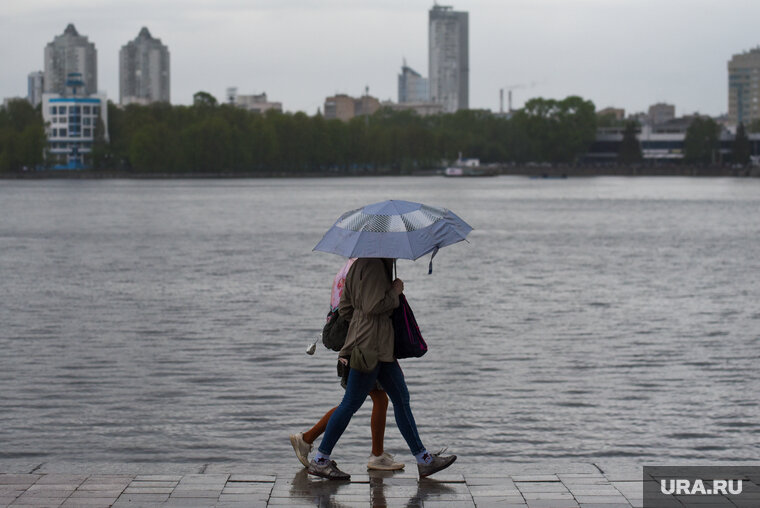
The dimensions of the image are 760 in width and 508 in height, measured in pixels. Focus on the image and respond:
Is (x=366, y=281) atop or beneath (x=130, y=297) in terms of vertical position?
atop

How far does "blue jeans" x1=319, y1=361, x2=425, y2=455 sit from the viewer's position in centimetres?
983

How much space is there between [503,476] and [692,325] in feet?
58.5

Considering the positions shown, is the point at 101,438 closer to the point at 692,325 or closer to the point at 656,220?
the point at 692,325

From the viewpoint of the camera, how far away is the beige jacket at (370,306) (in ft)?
31.2

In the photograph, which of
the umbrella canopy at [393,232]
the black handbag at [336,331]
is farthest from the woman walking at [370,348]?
the umbrella canopy at [393,232]

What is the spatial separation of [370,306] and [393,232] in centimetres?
60

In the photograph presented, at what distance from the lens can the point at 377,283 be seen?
31.2 ft

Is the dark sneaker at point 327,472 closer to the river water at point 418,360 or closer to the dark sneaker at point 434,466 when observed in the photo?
the dark sneaker at point 434,466

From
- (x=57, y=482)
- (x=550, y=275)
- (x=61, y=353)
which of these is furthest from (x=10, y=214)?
(x=57, y=482)

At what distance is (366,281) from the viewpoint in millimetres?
9539

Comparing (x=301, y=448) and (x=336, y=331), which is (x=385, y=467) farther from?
(x=336, y=331)

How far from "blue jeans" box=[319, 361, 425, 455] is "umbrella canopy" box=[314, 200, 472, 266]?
104 centimetres

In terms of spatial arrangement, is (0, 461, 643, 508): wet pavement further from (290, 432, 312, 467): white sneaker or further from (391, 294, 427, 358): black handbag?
(391, 294, 427, 358): black handbag

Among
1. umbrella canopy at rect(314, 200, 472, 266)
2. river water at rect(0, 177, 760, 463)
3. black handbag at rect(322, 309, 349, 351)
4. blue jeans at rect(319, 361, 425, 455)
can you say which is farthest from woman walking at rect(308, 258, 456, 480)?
river water at rect(0, 177, 760, 463)
